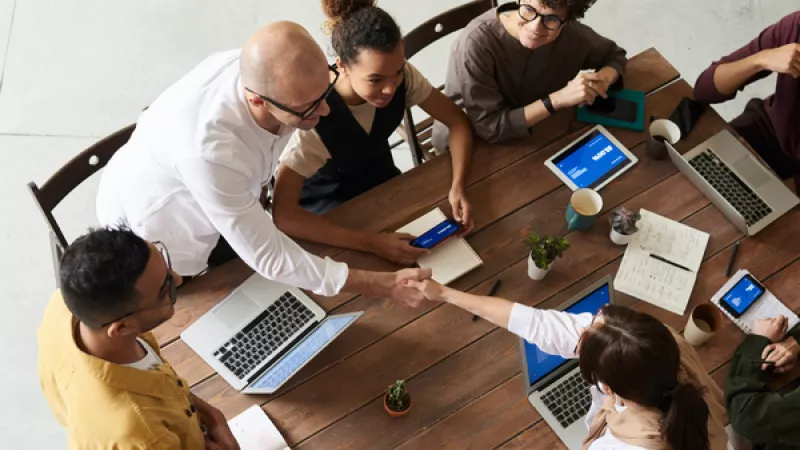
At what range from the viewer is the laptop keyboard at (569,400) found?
1.80m

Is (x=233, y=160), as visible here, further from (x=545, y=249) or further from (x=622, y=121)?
(x=622, y=121)

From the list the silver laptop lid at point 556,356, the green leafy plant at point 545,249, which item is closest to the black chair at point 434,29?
the green leafy plant at point 545,249

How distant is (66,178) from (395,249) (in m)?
1.03

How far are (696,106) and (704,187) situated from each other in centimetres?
33

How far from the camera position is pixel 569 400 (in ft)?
5.98

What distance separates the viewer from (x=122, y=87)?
346cm

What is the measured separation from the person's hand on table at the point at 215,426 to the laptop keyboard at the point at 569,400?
0.84 metres

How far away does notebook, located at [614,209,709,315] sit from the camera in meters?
1.98

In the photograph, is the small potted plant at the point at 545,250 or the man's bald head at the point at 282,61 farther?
the small potted plant at the point at 545,250

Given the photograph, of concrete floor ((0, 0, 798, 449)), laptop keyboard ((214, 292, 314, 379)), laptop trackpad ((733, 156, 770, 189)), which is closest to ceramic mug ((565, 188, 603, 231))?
laptop trackpad ((733, 156, 770, 189))

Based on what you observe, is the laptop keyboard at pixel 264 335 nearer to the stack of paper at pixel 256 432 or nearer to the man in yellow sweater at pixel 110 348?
the stack of paper at pixel 256 432

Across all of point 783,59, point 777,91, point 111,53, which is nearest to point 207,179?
point 783,59

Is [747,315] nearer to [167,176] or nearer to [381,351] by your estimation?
[381,351]

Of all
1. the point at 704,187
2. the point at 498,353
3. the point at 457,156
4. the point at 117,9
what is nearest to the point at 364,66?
the point at 457,156
